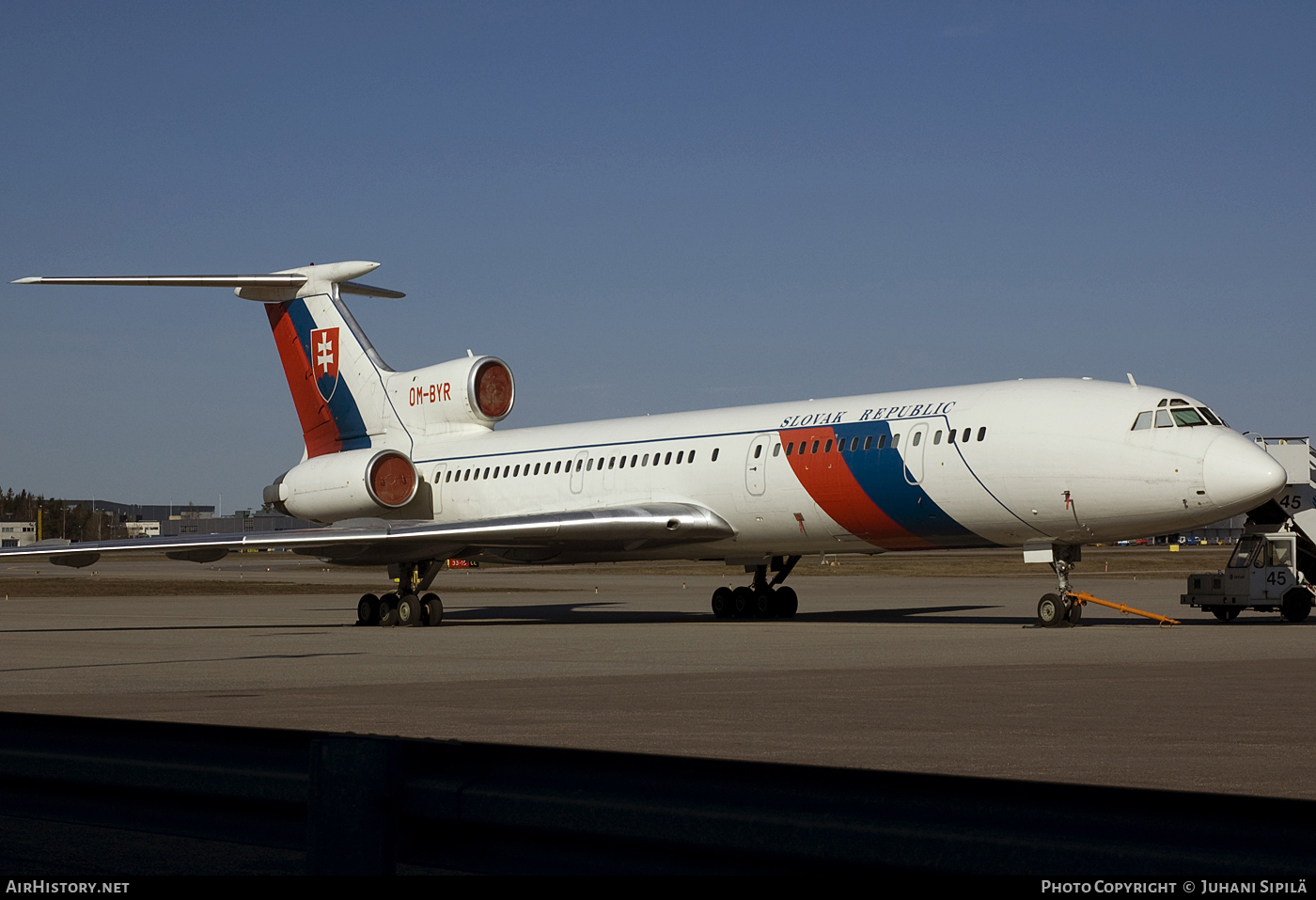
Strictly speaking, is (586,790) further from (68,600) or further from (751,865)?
(68,600)

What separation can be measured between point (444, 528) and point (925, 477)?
8.45 meters

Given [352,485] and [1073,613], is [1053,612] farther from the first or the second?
[352,485]

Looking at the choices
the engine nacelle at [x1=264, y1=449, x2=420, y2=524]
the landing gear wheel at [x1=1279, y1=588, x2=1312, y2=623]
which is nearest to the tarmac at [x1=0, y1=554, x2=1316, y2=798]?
the landing gear wheel at [x1=1279, y1=588, x2=1312, y2=623]

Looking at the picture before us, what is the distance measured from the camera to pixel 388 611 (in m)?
26.4

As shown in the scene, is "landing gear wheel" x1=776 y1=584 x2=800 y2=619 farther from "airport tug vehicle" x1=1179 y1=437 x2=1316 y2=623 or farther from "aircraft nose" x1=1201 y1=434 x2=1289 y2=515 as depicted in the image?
"aircraft nose" x1=1201 y1=434 x2=1289 y2=515

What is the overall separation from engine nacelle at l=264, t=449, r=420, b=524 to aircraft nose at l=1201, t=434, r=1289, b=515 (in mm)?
16502

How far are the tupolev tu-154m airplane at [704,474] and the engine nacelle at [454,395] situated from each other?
1.9 inches

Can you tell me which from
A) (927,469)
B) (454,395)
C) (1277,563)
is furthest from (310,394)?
(1277,563)

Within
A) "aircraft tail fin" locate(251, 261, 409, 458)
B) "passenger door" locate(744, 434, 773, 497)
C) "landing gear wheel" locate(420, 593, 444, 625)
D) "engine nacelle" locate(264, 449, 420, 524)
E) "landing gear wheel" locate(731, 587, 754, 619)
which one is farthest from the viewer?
"aircraft tail fin" locate(251, 261, 409, 458)

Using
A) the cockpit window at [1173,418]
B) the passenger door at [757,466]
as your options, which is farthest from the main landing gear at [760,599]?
the cockpit window at [1173,418]

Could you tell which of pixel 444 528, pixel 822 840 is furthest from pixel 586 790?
pixel 444 528

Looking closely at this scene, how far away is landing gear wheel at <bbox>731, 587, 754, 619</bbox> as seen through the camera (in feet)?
91.0

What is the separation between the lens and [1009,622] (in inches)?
953

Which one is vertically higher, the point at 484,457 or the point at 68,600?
the point at 484,457
